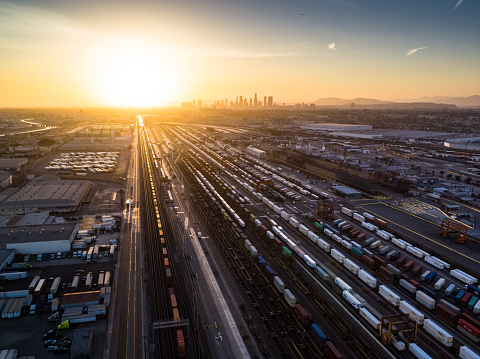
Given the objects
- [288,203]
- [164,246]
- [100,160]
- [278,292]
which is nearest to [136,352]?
[278,292]

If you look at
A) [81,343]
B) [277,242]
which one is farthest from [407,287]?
[81,343]

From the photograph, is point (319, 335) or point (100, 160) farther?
point (100, 160)

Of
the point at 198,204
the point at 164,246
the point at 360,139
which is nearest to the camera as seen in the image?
the point at 164,246

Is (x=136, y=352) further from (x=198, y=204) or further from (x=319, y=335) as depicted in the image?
(x=198, y=204)

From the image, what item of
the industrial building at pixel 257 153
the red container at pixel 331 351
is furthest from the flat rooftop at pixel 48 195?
the industrial building at pixel 257 153

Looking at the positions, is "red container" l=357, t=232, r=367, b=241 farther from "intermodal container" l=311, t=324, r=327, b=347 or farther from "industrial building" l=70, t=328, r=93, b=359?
"industrial building" l=70, t=328, r=93, b=359

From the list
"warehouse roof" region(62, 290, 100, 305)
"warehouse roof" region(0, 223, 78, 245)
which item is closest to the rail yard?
"warehouse roof" region(62, 290, 100, 305)

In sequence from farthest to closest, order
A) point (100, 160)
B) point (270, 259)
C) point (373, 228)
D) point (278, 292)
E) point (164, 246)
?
point (100, 160) → point (373, 228) → point (164, 246) → point (270, 259) → point (278, 292)
